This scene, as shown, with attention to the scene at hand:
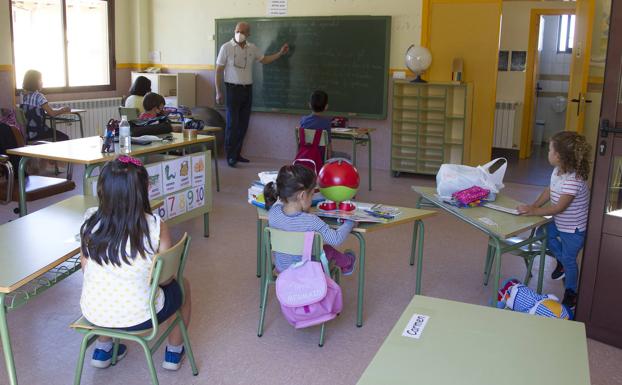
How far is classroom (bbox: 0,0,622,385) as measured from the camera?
239cm

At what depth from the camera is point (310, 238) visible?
9.66ft

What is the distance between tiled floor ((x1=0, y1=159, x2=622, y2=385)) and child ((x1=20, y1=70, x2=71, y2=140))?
1765mm

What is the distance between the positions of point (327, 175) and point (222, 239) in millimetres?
1907

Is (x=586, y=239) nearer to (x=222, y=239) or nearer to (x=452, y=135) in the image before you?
(x=222, y=239)

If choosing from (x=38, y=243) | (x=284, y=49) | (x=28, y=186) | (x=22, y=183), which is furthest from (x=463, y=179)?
(x=284, y=49)

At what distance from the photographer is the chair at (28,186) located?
4398 millimetres

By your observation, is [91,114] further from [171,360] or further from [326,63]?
[171,360]

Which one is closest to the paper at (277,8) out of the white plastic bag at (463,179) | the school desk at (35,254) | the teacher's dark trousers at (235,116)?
the teacher's dark trousers at (235,116)

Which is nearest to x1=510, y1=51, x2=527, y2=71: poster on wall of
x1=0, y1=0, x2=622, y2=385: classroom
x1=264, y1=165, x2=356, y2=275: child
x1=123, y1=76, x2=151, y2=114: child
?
x1=0, y1=0, x2=622, y2=385: classroom

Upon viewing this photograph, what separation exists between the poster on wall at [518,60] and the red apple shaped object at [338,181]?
22.5 ft

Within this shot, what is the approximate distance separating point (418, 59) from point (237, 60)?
2251 millimetres

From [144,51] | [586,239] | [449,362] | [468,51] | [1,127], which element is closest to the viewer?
[449,362]

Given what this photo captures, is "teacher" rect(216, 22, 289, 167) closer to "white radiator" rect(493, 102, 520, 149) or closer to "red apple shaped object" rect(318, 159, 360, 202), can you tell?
"white radiator" rect(493, 102, 520, 149)

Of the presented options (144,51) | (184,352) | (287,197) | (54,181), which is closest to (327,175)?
(287,197)
